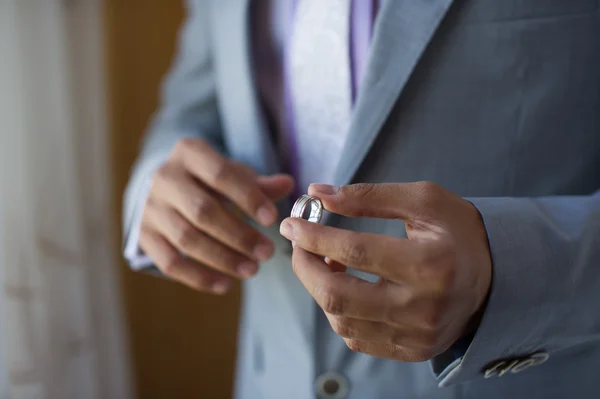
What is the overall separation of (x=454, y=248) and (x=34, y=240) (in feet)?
3.05

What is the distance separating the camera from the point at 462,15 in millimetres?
534

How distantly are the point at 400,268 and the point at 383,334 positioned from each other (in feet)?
0.20

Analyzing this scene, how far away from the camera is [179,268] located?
2.22 feet

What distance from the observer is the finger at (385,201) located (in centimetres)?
41

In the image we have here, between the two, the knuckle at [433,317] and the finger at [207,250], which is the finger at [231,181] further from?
the knuckle at [433,317]

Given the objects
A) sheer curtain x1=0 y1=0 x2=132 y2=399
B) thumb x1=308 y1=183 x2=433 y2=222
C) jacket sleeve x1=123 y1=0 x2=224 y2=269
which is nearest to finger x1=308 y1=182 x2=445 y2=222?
thumb x1=308 y1=183 x2=433 y2=222

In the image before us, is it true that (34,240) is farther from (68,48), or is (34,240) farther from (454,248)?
(454,248)

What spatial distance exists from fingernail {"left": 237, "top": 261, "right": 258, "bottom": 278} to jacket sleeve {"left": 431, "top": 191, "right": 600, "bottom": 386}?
233 mm

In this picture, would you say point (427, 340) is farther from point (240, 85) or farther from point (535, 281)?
point (240, 85)

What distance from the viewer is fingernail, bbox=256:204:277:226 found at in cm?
59

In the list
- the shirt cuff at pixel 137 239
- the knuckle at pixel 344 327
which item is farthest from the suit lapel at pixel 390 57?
the shirt cuff at pixel 137 239

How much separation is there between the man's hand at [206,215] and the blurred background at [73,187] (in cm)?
50

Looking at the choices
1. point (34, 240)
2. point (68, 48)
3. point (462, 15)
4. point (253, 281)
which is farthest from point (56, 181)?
point (462, 15)

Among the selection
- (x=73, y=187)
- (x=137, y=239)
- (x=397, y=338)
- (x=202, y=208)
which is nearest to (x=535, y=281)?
(x=397, y=338)
